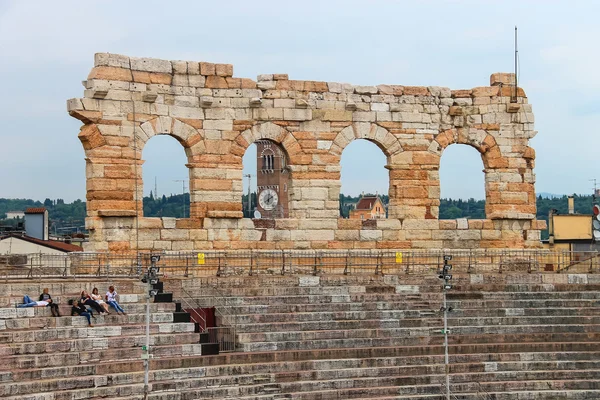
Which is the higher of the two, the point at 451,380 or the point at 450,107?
the point at 450,107

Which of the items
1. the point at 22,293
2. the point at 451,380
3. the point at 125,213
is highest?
the point at 125,213

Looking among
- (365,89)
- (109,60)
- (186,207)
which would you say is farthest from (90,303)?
(186,207)

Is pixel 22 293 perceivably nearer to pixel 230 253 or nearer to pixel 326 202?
pixel 230 253

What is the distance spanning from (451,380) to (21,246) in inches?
926

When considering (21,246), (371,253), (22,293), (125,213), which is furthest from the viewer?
(21,246)

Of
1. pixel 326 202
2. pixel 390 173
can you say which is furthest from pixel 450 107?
pixel 326 202

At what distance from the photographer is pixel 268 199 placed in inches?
4599

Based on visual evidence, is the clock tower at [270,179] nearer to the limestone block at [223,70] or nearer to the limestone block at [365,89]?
the limestone block at [365,89]

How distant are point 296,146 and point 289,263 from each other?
11.6 ft

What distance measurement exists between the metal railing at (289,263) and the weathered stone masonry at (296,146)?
1.37ft

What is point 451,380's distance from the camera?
29.6 m

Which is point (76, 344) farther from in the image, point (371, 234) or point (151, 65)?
point (371, 234)

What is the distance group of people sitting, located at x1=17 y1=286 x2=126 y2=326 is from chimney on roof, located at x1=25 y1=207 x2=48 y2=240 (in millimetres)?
27669

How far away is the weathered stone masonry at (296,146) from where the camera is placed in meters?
33.8
